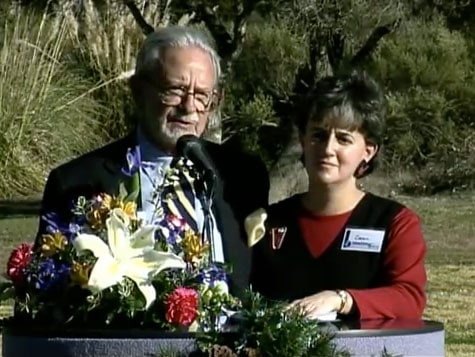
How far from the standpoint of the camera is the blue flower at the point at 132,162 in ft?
12.6

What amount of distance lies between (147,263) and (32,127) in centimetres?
1507

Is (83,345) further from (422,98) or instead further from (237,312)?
(422,98)

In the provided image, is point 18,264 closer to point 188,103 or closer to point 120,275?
point 120,275

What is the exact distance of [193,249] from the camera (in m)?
3.38

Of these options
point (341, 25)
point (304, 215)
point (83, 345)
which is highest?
point (341, 25)

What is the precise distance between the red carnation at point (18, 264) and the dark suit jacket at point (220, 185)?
41 centimetres

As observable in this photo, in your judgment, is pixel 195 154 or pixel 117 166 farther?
pixel 117 166

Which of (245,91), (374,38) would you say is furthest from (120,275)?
(245,91)

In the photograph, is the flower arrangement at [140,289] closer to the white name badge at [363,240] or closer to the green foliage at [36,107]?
the white name badge at [363,240]

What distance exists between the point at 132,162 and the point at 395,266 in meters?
0.77

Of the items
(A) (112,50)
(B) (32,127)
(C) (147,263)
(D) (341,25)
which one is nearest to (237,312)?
(C) (147,263)

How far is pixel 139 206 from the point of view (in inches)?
148

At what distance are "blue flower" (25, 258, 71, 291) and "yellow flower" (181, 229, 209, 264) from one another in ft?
0.92

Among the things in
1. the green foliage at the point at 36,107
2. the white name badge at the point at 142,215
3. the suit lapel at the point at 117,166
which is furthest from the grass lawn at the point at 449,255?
the white name badge at the point at 142,215
